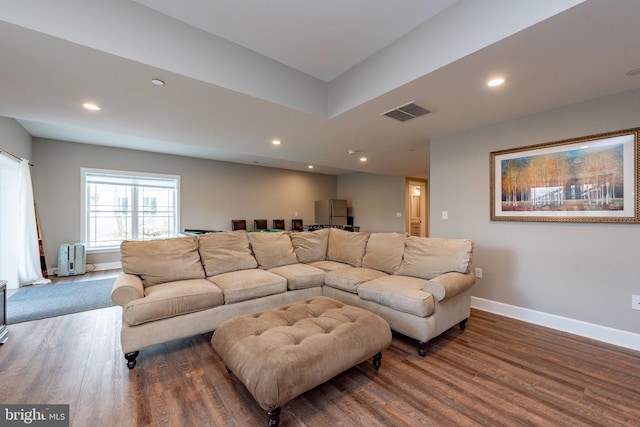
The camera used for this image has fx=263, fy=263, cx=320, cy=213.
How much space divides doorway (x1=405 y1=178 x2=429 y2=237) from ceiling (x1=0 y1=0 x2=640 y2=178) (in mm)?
4540

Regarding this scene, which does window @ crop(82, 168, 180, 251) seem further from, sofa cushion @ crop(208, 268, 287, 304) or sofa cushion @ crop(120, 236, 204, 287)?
sofa cushion @ crop(208, 268, 287, 304)

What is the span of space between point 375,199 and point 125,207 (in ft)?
21.5

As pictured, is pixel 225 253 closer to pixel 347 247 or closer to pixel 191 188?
pixel 347 247

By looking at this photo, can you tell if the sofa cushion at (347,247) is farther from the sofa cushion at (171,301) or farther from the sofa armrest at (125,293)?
the sofa armrest at (125,293)

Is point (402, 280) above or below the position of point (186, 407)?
above

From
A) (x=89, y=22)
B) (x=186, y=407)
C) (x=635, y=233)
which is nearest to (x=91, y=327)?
(x=186, y=407)

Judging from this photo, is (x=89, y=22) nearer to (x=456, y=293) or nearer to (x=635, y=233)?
(x=456, y=293)

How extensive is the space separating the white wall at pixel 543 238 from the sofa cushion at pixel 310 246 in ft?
5.50

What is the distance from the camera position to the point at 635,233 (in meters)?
2.38

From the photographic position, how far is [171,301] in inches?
86.4

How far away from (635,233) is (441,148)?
6.85 ft

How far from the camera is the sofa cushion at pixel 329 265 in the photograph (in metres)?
3.37

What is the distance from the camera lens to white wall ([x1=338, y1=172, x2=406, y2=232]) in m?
7.68

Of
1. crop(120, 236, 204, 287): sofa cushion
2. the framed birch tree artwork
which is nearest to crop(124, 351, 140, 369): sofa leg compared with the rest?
crop(120, 236, 204, 287): sofa cushion
